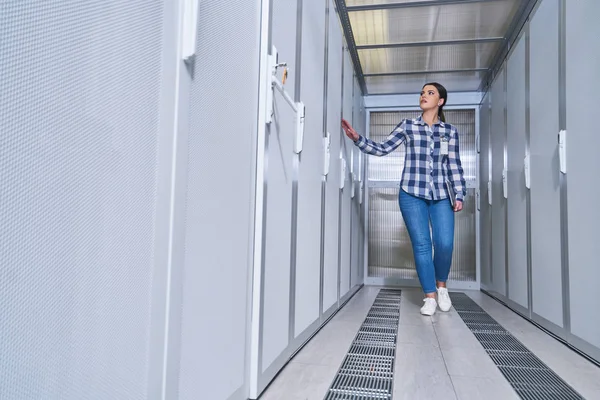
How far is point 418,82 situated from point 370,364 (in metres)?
4.38

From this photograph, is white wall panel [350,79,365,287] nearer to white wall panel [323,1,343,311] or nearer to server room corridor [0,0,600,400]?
server room corridor [0,0,600,400]

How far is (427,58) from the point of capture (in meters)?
4.91

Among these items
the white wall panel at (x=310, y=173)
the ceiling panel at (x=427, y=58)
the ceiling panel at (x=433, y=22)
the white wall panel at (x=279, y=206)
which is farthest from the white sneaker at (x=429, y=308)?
the ceiling panel at (x=427, y=58)

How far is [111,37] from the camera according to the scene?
798mm

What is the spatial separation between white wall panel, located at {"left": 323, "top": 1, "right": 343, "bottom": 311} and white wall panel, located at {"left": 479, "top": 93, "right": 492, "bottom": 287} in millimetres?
2325

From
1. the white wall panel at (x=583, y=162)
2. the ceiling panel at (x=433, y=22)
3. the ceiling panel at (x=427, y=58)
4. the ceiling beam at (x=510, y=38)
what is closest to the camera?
the white wall panel at (x=583, y=162)

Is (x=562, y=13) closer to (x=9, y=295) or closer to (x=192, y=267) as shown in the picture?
(x=192, y=267)

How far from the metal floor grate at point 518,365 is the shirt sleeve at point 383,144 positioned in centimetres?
162

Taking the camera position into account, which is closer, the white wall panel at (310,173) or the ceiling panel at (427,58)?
the white wall panel at (310,173)

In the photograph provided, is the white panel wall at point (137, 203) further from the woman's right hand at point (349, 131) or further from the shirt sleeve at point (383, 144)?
the shirt sleeve at point (383, 144)

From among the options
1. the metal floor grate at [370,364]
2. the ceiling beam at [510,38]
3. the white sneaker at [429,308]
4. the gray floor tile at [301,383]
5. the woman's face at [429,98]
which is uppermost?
the ceiling beam at [510,38]

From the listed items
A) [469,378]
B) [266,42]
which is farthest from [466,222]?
[266,42]

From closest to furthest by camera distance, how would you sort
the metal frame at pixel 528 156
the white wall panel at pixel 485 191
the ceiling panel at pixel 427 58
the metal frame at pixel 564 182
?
the metal frame at pixel 564 182 → the metal frame at pixel 528 156 → the ceiling panel at pixel 427 58 → the white wall panel at pixel 485 191

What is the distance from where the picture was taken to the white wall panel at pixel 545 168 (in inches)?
113
